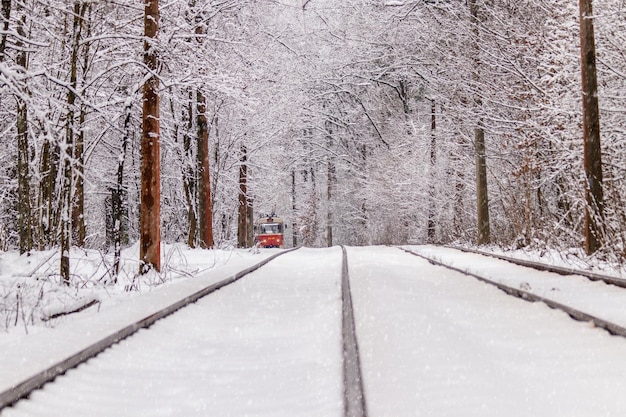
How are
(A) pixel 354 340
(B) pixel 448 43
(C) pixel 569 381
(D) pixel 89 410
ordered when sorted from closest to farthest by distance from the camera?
1. (D) pixel 89 410
2. (C) pixel 569 381
3. (A) pixel 354 340
4. (B) pixel 448 43

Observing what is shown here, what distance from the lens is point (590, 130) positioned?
1166cm

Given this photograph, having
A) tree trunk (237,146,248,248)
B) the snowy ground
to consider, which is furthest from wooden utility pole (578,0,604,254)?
tree trunk (237,146,248,248)

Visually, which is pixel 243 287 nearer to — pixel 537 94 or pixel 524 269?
pixel 524 269

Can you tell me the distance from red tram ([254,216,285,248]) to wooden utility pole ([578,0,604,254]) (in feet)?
107

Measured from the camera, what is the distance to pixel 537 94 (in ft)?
50.1

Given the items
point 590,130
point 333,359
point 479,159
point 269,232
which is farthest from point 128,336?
point 269,232

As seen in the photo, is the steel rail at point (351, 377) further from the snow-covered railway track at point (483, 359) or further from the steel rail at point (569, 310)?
the steel rail at point (569, 310)

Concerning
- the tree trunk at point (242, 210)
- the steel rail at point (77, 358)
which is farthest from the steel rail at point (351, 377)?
the tree trunk at point (242, 210)

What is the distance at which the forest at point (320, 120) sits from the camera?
11078 millimetres

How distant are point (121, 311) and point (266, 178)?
29.4m

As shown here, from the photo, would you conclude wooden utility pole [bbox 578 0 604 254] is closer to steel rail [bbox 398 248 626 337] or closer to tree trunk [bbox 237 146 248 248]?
steel rail [bbox 398 248 626 337]

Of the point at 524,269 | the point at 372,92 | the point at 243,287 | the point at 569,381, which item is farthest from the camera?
the point at 372,92

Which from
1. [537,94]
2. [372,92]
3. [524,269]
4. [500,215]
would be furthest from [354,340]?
[372,92]

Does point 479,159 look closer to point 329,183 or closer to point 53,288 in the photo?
Result: point 53,288
